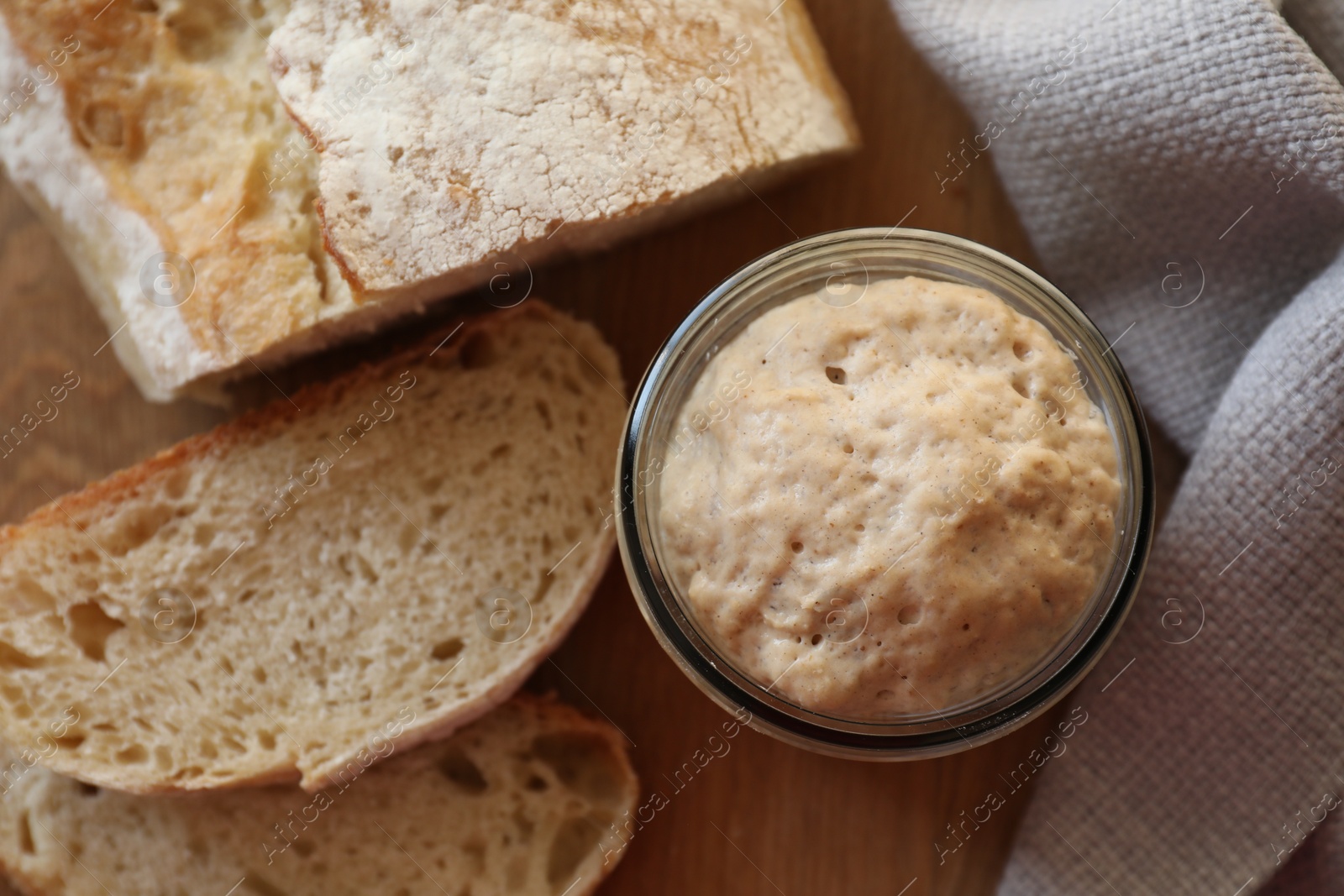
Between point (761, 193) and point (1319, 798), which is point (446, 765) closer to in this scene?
point (761, 193)

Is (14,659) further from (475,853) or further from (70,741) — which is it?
(475,853)

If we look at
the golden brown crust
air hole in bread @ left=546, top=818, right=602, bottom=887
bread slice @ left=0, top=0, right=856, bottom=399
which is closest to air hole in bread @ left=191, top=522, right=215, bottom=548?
the golden brown crust

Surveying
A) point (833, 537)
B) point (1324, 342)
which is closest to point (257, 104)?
point (833, 537)

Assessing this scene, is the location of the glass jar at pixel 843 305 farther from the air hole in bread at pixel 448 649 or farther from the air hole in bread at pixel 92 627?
the air hole in bread at pixel 92 627

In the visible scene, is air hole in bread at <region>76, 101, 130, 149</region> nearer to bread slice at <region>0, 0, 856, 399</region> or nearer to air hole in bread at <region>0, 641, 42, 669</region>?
bread slice at <region>0, 0, 856, 399</region>

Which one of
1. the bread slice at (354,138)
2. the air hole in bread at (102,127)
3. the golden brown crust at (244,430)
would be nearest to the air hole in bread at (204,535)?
the golden brown crust at (244,430)

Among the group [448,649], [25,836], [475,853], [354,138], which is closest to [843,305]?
[354,138]
